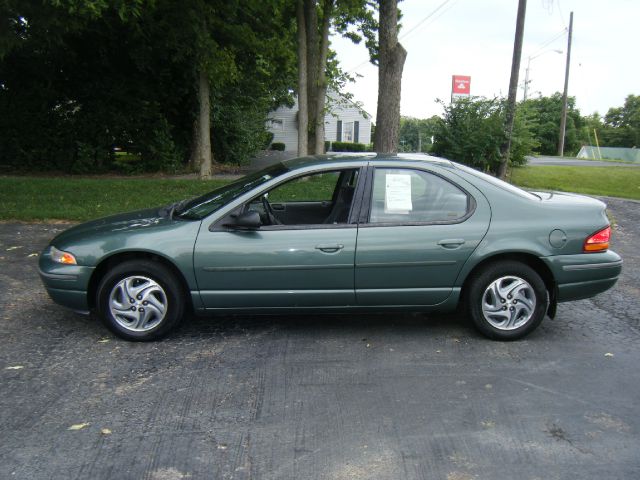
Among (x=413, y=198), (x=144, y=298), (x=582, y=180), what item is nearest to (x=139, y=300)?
(x=144, y=298)

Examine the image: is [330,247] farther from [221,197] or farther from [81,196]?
[81,196]

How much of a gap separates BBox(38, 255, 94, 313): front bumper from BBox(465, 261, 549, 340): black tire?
10.1ft

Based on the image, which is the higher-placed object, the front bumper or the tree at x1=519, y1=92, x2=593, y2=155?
the tree at x1=519, y1=92, x2=593, y2=155

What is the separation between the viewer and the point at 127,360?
436 centimetres

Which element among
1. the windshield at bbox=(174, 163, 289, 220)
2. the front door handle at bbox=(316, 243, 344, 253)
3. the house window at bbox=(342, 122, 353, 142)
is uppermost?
the house window at bbox=(342, 122, 353, 142)

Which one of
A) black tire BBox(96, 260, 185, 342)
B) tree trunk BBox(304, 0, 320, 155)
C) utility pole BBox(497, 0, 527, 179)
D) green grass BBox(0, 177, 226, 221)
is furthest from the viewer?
tree trunk BBox(304, 0, 320, 155)

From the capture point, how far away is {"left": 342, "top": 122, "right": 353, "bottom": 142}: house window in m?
52.4

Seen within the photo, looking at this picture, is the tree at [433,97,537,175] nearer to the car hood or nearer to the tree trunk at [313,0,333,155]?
the tree trunk at [313,0,333,155]

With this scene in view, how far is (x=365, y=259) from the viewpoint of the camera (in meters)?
4.57

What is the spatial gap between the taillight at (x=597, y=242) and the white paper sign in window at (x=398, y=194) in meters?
1.44

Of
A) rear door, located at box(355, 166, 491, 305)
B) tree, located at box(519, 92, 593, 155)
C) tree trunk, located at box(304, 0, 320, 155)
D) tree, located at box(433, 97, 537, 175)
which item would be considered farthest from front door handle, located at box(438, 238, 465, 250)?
tree, located at box(519, 92, 593, 155)

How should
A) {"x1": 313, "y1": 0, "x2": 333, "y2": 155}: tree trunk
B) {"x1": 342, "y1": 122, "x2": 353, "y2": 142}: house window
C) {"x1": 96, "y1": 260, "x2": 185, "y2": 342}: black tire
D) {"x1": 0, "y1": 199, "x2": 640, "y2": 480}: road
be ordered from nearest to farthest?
1. {"x1": 0, "y1": 199, "x2": 640, "y2": 480}: road
2. {"x1": 96, "y1": 260, "x2": 185, "y2": 342}: black tire
3. {"x1": 313, "y1": 0, "x2": 333, "y2": 155}: tree trunk
4. {"x1": 342, "y1": 122, "x2": 353, "y2": 142}: house window

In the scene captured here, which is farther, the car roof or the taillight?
the car roof

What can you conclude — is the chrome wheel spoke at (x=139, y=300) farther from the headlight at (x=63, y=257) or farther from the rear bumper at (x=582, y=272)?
the rear bumper at (x=582, y=272)
